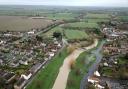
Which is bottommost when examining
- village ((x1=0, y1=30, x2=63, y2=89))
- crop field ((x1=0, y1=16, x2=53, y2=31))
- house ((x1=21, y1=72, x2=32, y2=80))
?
crop field ((x1=0, y1=16, x2=53, y2=31))

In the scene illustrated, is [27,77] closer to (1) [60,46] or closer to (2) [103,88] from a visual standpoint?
(2) [103,88]

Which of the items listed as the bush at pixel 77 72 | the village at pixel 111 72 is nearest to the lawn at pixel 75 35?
the village at pixel 111 72

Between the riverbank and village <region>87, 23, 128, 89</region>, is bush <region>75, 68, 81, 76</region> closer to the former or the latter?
the riverbank

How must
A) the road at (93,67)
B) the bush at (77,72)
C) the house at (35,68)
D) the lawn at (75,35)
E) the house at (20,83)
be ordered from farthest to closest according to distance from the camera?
Result: the lawn at (75,35), the house at (35,68), the bush at (77,72), the road at (93,67), the house at (20,83)

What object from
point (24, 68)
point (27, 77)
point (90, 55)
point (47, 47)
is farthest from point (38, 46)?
point (27, 77)

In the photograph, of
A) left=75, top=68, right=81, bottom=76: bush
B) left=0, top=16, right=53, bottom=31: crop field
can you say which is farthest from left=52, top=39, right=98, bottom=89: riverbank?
left=0, top=16, right=53, bottom=31: crop field

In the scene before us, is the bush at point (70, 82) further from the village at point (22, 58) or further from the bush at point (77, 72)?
the village at point (22, 58)
